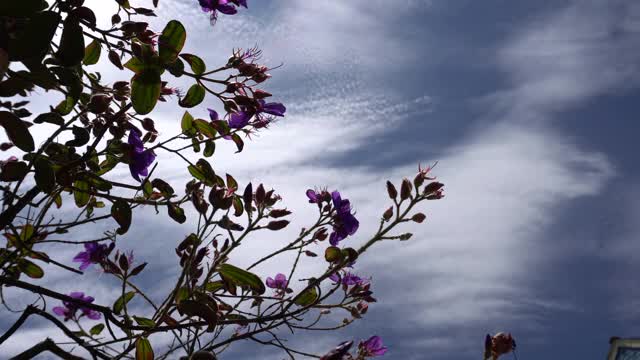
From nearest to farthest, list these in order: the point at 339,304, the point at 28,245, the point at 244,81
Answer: the point at 244,81
the point at 28,245
the point at 339,304

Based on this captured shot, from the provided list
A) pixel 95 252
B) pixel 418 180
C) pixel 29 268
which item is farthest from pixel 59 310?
pixel 418 180

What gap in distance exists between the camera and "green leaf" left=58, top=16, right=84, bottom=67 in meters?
1.79

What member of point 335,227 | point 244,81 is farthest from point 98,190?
point 335,227

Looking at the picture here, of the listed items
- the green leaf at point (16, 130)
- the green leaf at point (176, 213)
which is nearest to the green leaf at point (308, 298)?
the green leaf at point (176, 213)

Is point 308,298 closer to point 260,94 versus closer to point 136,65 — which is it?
point 260,94

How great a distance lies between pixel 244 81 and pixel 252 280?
736mm

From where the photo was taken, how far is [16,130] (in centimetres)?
201

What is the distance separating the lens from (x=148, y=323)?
2.70 meters

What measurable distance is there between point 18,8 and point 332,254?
151cm

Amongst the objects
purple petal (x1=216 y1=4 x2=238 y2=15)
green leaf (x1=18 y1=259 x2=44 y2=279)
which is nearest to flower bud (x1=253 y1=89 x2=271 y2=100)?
purple petal (x1=216 y1=4 x2=238 y2=15)

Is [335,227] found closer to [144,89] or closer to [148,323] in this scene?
[148,323]

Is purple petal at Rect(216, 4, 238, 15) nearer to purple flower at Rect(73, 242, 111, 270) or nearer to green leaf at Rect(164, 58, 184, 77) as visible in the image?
green leaf at Rect(164, 58, 184, 77)

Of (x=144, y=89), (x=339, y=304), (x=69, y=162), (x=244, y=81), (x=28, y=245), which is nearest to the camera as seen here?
(x=144, y=89)

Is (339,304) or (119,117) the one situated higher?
(119,117)
